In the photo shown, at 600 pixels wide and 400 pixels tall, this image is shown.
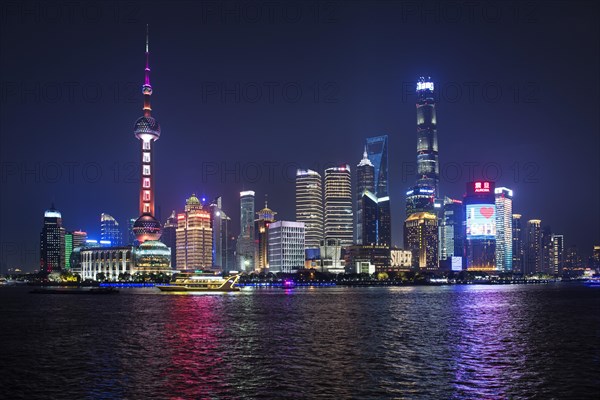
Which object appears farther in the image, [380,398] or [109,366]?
[109,366]

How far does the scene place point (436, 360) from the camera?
192ft

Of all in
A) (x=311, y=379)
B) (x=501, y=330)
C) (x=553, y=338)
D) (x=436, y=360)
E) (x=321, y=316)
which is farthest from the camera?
(x=321, y=316)

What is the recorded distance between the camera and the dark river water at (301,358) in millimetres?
46031

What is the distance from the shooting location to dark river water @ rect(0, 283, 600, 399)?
4603cm

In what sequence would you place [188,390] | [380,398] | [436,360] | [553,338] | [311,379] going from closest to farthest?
[380,398] < [188,390] < [311,379] < [436,360] < [553,338]

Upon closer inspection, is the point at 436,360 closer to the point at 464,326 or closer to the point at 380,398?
the point at 380,398

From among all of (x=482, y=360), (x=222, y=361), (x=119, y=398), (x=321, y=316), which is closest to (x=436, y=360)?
(x=482, y=360)

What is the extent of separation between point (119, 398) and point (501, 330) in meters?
58.5

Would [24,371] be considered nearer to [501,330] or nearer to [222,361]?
[222,361]

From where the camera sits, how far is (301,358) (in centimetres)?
6050

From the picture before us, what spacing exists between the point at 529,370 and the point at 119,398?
3331 cm

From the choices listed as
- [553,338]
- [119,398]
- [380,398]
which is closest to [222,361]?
[119,398]

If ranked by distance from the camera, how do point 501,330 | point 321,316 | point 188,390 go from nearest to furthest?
point 188,390
point 501,330
point 321,316

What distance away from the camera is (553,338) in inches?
3059
